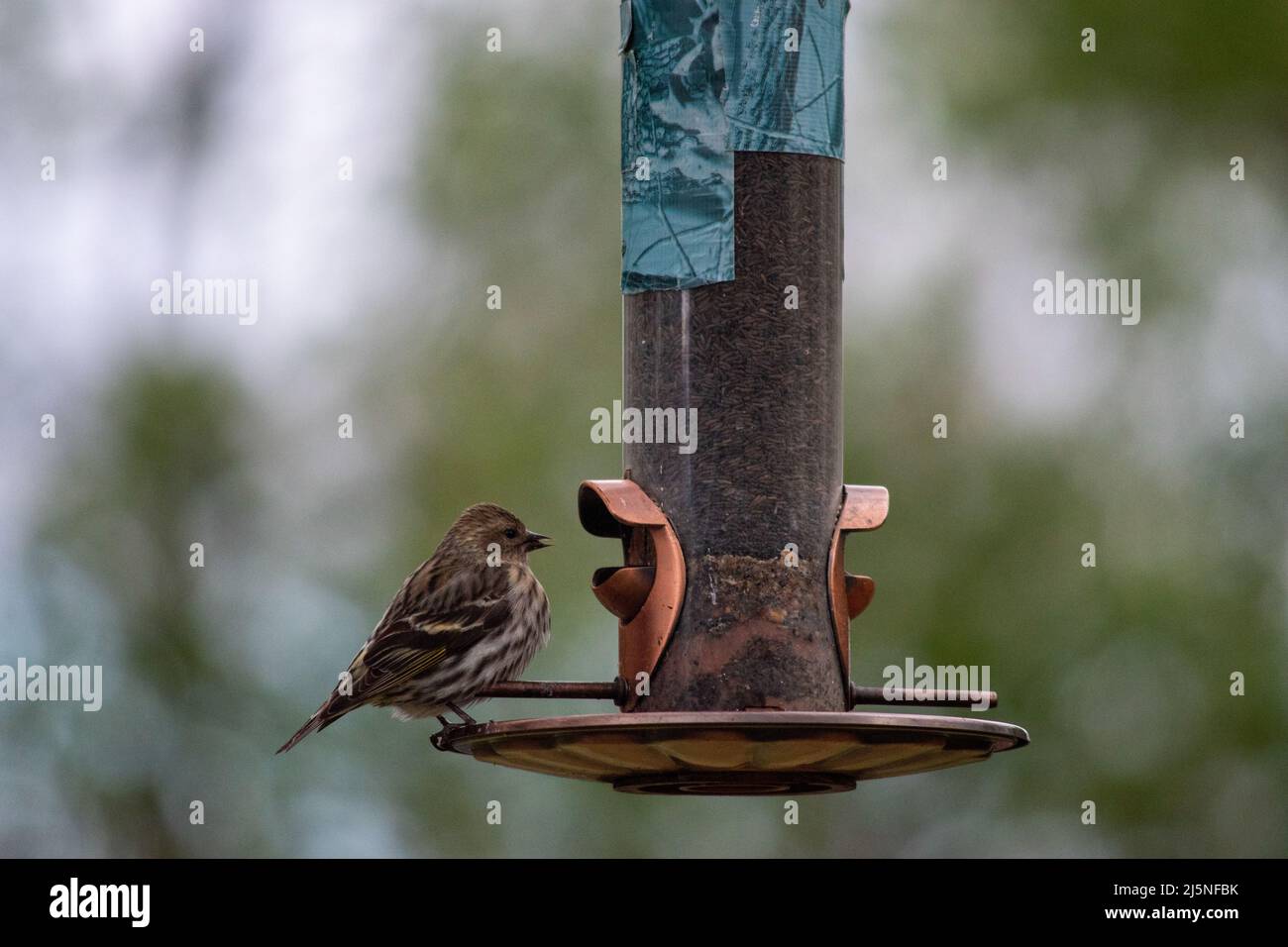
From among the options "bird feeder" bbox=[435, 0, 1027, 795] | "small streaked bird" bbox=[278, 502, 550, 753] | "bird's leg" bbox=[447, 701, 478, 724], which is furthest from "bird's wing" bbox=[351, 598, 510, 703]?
"bird feeder" bbox=[435, 0, 1027, 795]

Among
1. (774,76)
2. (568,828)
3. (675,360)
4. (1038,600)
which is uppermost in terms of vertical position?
(774,76)

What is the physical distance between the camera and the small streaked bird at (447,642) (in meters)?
12.0

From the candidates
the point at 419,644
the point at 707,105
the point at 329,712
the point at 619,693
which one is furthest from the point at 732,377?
the point at 329,712

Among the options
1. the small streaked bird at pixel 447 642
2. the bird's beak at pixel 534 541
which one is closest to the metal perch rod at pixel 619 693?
the small streaked bird at pixel 447 642

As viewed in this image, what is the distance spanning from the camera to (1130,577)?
60.4ft

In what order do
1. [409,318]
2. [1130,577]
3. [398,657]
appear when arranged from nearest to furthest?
[398,657] < [1130,577] < [409,318]

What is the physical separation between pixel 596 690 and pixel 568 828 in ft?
26.6

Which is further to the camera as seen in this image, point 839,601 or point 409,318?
point 409,318

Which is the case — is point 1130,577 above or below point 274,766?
above

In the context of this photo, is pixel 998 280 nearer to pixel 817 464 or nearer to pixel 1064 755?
pixel 1064 755

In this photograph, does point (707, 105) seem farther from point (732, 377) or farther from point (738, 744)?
point (738, 744)

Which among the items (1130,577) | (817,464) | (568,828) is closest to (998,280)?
(1130,577)

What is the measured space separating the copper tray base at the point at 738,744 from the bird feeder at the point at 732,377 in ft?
2.00

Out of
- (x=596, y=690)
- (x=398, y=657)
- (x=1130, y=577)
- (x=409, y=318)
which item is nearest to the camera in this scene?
(x=596, y=690)
